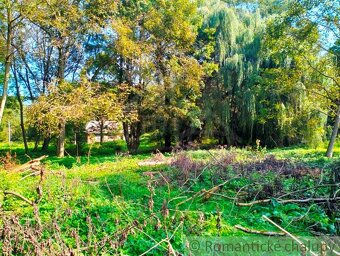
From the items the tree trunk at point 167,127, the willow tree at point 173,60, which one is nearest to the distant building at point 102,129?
the tree trunk at point 167,127

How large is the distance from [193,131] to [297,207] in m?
15.6

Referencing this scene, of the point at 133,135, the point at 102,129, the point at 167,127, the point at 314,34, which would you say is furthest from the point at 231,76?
the point at 102,129

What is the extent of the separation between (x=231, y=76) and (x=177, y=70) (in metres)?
3.76

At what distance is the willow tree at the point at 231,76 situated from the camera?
782 inches

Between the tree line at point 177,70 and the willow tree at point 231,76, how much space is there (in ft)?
0.20

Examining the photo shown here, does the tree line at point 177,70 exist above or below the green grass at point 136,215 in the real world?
above

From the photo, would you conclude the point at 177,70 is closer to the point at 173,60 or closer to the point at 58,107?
the point at 173,60

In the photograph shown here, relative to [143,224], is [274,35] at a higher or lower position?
higher

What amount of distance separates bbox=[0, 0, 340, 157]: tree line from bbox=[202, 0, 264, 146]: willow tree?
62 millimetres

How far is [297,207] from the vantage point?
5.14m

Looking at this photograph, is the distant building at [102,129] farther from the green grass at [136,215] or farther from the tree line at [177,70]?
the green grass at [136,215]

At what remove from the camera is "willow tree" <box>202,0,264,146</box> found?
19875 millimetres

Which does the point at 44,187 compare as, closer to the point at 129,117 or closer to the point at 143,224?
the point at 143,224

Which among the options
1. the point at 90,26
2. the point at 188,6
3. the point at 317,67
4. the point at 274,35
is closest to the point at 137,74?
the point at 90,26
